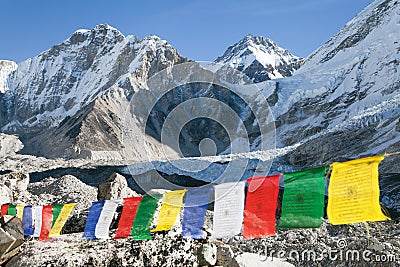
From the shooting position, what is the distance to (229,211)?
283 inches

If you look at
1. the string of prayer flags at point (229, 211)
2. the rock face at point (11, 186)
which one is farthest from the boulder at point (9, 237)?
the rock face at point (11, 186)

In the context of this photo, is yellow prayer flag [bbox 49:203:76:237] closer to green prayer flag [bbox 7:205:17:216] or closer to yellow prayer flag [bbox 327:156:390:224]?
green prayer flag [bbox 7:205:17:216]

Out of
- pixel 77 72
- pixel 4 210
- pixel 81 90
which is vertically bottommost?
pixel 4 210

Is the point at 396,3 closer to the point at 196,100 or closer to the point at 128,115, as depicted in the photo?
the point at 196,100

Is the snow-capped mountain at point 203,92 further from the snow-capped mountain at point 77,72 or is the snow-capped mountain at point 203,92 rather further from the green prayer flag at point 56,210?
the green prayer flag at point 56,210

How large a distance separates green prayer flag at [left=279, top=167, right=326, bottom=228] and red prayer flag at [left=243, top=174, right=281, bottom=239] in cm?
21

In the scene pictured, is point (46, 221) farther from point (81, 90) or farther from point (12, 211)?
point (81, 90)

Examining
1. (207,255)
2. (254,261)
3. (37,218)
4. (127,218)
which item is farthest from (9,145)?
(207,255)

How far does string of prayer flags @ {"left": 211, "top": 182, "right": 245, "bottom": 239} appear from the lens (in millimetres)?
7043

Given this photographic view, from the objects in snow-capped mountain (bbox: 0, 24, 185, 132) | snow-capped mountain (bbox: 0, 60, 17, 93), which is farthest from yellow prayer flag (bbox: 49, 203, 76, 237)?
snow-capped mountain (bbox: 0, 60, 17, 93)

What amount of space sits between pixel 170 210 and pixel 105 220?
170cm

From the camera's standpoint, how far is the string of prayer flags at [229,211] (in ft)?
23.1

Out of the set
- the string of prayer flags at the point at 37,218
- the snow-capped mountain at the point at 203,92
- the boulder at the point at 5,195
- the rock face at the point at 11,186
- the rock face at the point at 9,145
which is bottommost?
the string of prayer flags at the point at 37,218

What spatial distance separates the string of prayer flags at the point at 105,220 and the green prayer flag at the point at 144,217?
0.80m
